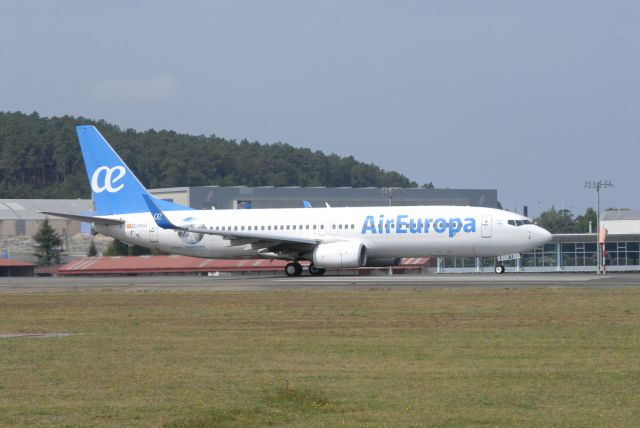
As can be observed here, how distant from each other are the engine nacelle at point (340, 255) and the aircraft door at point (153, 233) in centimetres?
995

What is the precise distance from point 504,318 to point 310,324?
488 centimetres

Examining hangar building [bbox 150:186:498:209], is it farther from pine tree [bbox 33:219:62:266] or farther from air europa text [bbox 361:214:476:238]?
air europa text [bbox 361:214:476:238]

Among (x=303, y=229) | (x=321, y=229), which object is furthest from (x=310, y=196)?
(x=321, y=229)

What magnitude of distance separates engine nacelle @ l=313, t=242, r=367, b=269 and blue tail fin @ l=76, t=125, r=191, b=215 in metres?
10.9

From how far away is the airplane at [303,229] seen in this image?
5362 centimetres

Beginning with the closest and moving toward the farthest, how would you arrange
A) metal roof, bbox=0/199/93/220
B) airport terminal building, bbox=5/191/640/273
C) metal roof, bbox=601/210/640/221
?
airport terminal building, bbox=5/191/640/273 < metal roof, bbox=601/210/640/221 < metal roof, bbox=0/199/93/220

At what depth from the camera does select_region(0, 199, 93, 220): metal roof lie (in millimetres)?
132625

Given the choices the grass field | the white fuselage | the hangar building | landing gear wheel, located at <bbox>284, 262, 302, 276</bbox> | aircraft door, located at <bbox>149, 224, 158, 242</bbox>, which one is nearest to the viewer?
the grass field

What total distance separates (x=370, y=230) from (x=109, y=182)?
51.4 feet

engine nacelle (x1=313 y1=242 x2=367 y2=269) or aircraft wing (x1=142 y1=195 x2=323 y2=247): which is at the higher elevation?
aircraft wing (x1=142 y1=195 x2=323 y2=247)

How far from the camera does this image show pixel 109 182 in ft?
199

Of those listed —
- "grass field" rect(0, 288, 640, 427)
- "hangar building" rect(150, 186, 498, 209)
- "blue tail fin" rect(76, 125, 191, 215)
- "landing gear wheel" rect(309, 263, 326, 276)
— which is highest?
"hangar building" rect(150, 186, 498, 209)

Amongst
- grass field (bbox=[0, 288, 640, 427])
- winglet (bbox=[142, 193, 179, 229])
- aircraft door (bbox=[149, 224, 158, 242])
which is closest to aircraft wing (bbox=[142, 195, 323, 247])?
winglet (bbox=[142, 193, 179, 229])

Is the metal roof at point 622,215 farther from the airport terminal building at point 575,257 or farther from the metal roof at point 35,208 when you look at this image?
the metal roof at point 35,208
